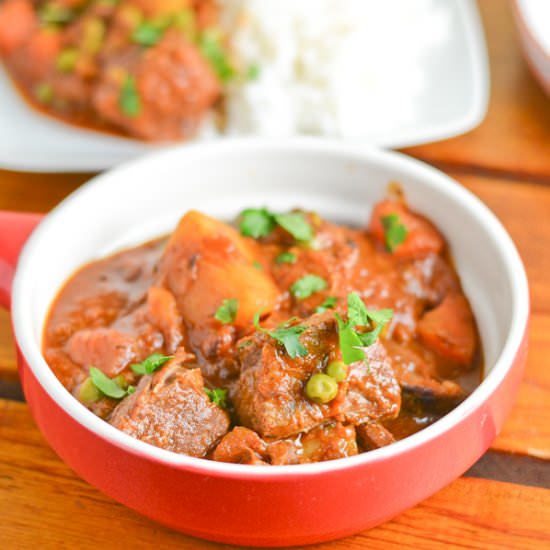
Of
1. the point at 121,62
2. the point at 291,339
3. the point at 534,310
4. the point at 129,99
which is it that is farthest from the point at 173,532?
the point at 121,62

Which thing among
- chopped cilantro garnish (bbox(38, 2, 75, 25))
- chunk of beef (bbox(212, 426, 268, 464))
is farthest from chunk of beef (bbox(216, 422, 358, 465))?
chopped cilantro garnish (bbox(38, 2, 75, 25))

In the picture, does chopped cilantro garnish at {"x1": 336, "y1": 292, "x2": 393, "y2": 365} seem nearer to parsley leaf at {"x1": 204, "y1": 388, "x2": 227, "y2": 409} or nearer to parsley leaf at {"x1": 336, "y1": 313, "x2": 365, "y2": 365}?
parsley leaf at {"x1": 336, "y1": 313, "x2": 365, "y2": 365}

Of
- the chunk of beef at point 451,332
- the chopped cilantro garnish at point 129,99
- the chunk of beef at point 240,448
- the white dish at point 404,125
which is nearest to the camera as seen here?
the chunk of beef at point 240,448

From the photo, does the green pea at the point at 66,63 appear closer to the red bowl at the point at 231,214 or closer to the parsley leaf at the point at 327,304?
the red bowl at the point at 231,214

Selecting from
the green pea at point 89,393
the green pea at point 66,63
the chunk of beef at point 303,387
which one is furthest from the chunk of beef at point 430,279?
the green pea at point 66,63

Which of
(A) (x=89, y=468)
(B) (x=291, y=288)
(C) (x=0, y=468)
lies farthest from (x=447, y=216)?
(C) (x=0, y=468)

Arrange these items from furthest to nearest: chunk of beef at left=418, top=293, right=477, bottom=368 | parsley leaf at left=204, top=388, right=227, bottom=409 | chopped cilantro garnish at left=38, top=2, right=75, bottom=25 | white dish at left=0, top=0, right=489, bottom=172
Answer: chopped cilantro garnish at left=38, top=2, right=75, bottom=25
white dish at left=0, top=0, right=489, bottom=172
chunk of beef at left=418, top=293, right=477, bottom=368
parsley leaf at left=204, top=388, right=227, bottom=409

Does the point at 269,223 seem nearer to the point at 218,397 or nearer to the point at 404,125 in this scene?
the point at 218,397
